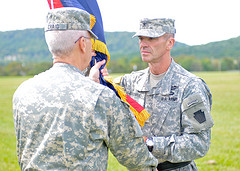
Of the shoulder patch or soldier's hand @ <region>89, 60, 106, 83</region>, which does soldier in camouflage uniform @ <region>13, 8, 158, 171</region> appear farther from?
the shoulder patch

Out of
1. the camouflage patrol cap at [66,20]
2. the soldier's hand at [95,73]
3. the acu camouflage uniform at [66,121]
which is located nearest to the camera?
the acu camouflage uniform at [66,121]

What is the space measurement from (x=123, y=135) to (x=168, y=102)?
1.16 meters

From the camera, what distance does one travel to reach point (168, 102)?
313cm

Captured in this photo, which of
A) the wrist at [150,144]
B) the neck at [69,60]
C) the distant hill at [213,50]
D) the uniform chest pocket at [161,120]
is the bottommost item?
the distant hill at [213,50]

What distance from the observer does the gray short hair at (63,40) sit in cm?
201

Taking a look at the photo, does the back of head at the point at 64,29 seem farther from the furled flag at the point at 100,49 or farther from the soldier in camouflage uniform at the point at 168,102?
the soldier in camouflage uniform at the point at 168,102

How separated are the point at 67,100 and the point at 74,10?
2.18 feet

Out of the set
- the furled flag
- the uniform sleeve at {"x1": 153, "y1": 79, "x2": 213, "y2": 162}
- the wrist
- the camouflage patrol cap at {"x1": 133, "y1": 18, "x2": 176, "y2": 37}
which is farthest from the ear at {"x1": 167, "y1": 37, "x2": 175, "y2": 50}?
the wrist

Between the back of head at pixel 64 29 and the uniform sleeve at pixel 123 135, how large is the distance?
43 centimetres

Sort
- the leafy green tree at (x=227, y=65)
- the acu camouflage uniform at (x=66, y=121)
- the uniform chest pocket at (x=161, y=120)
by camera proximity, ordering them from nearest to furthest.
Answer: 1. the acu camouflage uniform at (x=66, y=121)
2. the uniform chest pocket at (x=161, y=120)
3. the leafy green tree at (x=227, y=65)

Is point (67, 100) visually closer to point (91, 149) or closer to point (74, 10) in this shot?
point (91, 149)

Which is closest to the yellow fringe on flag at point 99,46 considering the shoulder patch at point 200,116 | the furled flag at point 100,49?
the furled flag at point 100,49

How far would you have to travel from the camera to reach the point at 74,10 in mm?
2092

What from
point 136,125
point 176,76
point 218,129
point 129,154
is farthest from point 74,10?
point 218,129
